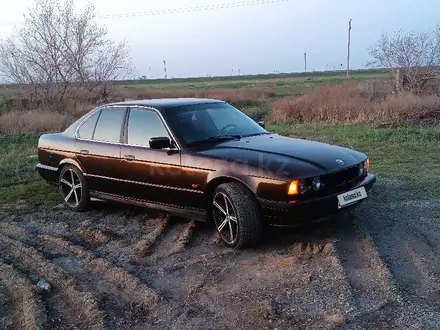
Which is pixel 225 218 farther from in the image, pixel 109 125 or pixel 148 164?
pixel 109 125

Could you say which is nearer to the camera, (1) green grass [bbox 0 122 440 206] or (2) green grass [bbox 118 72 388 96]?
(1) green grass [bbox 0 122 440 206]

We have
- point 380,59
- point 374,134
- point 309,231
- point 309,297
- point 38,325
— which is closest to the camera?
point 38,325

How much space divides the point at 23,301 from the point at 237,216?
201 cm

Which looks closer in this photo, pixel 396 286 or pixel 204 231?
pixel 396 286

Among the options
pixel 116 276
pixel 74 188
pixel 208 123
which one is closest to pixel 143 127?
pixel 208 123

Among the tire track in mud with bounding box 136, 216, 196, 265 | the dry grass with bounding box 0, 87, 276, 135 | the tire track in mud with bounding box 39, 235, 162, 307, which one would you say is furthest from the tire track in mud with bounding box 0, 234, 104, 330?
the dry grass with bounding box 0, 87, 276, 135

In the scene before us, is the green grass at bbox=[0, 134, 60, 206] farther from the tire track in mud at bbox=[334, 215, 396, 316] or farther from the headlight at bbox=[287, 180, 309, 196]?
the tire track in mud at bbox=[334, 215, 396, 316]

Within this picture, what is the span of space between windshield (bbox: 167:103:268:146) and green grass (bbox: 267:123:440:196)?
2625 millimetres

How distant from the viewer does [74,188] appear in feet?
22.6

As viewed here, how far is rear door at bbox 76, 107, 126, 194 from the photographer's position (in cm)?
623

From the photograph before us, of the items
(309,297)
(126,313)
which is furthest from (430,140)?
(126,313)

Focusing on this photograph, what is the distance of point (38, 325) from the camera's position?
3617mm

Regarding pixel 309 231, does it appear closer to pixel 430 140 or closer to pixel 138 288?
pixel 138 288

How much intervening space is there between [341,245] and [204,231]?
61.4 inches
